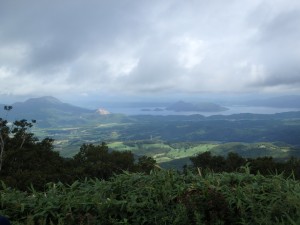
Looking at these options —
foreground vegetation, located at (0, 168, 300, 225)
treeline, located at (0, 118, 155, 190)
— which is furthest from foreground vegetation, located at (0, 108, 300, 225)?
treeline, located at (0, 118, 155, 190)

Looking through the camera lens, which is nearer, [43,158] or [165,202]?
[165,202]

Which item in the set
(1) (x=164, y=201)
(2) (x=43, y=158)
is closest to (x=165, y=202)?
(1) (x=164, y=201)

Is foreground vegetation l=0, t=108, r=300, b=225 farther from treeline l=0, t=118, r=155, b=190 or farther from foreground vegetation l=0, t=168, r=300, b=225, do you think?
treeline l=0, t=118, r=155, b=190

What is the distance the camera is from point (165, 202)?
16.7ft

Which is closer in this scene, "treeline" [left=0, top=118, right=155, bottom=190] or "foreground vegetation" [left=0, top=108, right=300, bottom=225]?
Answer: "foreground vegetation" [left=0, top=108, right=300, bottom=225]

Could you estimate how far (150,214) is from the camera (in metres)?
4.89

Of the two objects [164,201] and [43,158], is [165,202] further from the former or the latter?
[43,158]

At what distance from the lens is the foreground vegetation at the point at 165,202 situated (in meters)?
4.64

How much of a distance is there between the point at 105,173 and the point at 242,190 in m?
25.0

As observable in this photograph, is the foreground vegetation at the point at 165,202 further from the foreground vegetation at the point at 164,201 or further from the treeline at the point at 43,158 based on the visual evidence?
the treeline at the point at 43,158

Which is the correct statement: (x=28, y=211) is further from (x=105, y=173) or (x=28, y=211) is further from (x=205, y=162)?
(x=205, y=162)

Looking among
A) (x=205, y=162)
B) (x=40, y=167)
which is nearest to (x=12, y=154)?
(x=40, y=167)

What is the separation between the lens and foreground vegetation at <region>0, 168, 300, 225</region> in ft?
15.2

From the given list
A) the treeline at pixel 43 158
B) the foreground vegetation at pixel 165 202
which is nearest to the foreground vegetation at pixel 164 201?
the foreground vegetation at pixel 165 202
